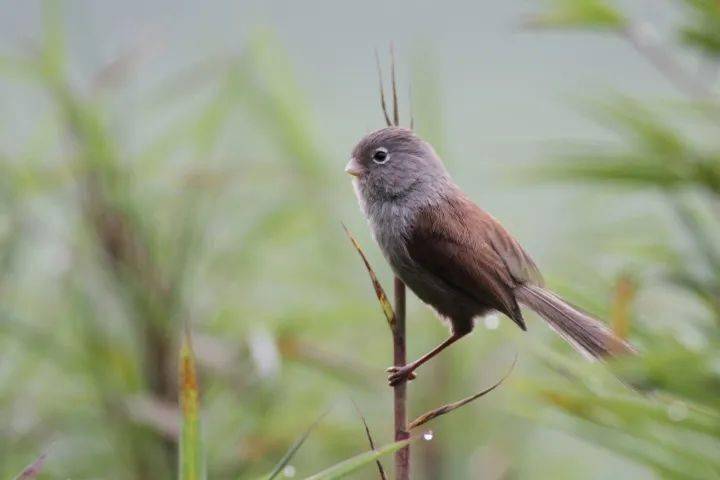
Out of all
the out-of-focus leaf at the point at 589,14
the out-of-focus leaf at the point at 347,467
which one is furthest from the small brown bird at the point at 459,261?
→ the out-of-focus leaf at the point at 347,467

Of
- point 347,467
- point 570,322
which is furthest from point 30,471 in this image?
point 570,322

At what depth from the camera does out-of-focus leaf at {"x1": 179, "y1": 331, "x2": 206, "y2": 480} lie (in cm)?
92

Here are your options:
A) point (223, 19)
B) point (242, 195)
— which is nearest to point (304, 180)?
point (242, 195)

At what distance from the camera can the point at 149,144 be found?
2.96 m

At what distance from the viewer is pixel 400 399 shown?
1.14 m

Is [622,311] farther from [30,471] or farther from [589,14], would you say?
[30,471]

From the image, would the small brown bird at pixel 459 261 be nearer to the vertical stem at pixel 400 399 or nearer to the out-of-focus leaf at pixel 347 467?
the vertical stem at pixel 400 399

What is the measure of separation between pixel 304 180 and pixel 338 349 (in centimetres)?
43

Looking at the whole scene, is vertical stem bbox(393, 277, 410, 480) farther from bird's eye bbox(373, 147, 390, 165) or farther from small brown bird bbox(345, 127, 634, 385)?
bird's eye bbox(373, 147, 390, 165)

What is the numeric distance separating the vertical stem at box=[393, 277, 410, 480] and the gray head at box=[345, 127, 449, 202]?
1339 mm

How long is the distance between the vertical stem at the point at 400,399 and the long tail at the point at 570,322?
0.36m

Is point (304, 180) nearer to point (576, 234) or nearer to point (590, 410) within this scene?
point (576, 234)

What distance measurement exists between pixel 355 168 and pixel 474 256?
563mm

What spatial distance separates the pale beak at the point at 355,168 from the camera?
2.79 m
